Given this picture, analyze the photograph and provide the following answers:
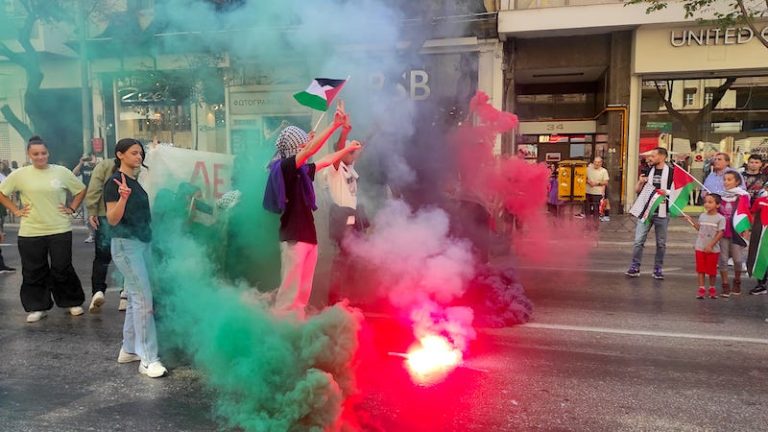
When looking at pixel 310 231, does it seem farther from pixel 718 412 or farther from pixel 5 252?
pixel 5 252

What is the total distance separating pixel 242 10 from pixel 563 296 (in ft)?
14.7

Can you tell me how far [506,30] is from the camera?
47.0 feet

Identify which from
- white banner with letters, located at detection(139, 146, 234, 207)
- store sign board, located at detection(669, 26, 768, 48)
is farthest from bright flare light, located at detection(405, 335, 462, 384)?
store sign board, located at detection(669, 26, 768, 48)

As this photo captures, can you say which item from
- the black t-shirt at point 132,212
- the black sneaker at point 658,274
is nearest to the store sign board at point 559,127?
the black sneaker at point 658,274

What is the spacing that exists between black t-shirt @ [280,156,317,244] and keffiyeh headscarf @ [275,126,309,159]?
16cm

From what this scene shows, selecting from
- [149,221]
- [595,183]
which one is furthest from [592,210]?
[149,221]

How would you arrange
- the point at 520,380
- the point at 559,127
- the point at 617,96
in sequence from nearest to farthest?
the point at 520,380 → the point at 617,96 → the point at 559,127

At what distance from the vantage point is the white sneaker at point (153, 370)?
12.8 ft

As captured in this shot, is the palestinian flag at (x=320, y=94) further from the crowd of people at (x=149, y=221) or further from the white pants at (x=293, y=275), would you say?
the white pants at (x=293, y=275)

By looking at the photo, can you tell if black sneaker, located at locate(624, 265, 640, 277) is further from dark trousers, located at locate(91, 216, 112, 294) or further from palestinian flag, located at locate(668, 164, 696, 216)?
dark trousers, located at locate(91, 216, 112, 294)

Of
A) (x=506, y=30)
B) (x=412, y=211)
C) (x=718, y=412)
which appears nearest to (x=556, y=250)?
(x=412, y=211)

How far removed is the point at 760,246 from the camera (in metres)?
6.27

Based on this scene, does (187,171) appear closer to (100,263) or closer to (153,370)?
(153,370)

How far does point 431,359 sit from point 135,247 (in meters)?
2.32
